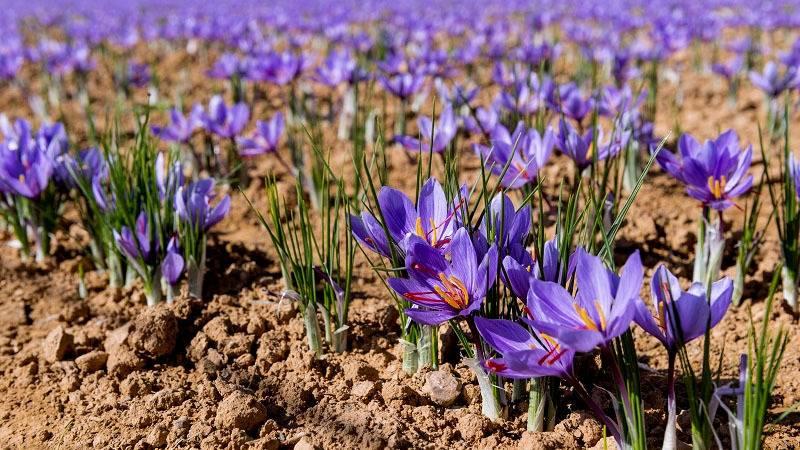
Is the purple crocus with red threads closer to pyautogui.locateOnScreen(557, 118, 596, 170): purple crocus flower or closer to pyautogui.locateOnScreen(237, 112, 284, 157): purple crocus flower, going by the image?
pyautogui.locateOnScreen(557, 118, 596, 170): purple crocus flower

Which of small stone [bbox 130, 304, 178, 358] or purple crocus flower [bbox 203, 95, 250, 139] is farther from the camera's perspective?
purple crocus flower [bbox 203, 95, 250, 139]

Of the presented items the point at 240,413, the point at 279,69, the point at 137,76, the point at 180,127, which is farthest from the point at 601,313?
the point at 137,76

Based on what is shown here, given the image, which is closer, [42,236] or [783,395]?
[783,395]

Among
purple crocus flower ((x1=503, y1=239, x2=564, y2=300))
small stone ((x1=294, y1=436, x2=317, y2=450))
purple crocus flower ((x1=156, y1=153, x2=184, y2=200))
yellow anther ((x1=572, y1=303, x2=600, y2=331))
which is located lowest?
small stone ((x1=294, y1=436, x2=317, y2=450))

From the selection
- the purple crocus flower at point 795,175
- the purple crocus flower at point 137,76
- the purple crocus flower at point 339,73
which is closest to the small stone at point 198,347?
the purple crocus flower at point 795,175

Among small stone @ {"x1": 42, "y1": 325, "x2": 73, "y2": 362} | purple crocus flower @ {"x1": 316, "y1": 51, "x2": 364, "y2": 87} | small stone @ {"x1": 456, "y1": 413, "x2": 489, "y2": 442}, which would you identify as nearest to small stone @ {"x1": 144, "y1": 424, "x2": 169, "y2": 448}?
small stone @ {"x1": 42, "y1": 325, "x2": 73, "y2": 362}

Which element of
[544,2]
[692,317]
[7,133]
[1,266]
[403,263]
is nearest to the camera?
[692,317]

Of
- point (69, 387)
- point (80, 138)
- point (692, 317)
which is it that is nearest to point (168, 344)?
point (69, 387)

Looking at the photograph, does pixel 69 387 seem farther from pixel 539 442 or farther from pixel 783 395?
pixel 783 395
